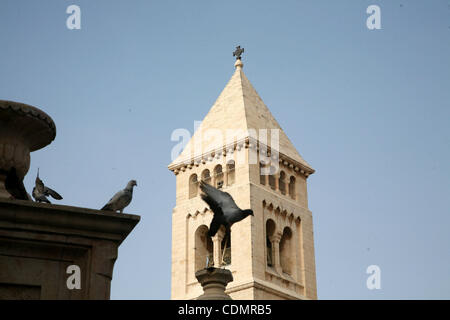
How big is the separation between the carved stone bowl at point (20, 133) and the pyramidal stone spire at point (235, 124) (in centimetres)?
3648

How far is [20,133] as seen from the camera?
8.11 m

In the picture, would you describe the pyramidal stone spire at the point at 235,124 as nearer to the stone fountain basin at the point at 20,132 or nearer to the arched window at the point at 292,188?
the arched window at the point at 292,188

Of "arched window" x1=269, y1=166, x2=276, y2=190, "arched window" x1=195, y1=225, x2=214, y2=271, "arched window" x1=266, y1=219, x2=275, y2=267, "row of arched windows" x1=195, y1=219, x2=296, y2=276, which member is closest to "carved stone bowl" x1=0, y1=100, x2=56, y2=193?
"row of arched windows" x1=195, y1=219, x2=296, y2=276

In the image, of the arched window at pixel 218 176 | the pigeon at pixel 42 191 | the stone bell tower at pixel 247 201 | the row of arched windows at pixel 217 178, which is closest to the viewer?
the pigeon at pixel 42 191

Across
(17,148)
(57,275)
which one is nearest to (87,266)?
(57,275)

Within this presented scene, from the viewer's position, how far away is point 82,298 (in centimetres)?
724

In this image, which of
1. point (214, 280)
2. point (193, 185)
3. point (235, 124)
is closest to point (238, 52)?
point (235, 124)

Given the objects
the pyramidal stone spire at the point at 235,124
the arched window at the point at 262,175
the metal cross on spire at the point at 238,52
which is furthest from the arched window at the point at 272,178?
the metal cross on spire at the point at 238,52

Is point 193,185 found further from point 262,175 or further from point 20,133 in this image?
point 20,133

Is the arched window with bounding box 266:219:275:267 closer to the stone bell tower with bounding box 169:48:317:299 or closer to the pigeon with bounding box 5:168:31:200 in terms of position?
the stone bell tower with bounding box 169:48:317:299

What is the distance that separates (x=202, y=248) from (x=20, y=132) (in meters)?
37.7

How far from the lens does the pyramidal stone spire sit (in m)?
45.8

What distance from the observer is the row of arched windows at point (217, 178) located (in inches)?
1784

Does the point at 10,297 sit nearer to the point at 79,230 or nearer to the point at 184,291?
the point at 79,230
